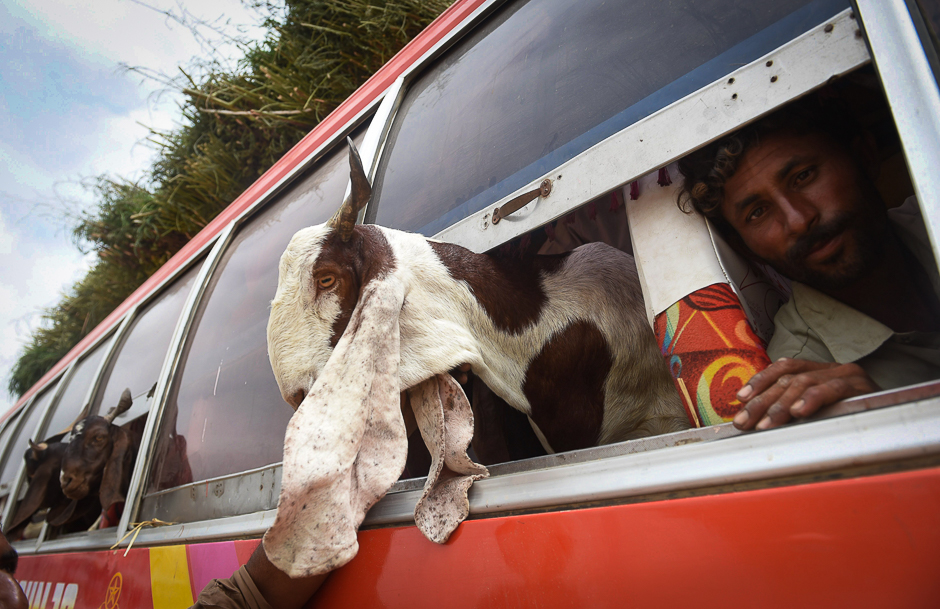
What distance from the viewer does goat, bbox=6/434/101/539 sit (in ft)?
11.6

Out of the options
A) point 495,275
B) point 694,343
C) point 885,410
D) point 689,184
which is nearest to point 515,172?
point 495,275

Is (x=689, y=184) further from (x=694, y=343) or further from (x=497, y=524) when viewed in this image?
(x=497, y=524)

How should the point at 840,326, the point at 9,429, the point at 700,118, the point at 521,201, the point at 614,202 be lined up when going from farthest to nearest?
the point at 9,429, the point at 614,202, the point at 521,201, the point at 840,326, the point at 700,118

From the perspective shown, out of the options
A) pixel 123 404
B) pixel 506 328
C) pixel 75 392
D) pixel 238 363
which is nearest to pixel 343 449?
pixel 506 328

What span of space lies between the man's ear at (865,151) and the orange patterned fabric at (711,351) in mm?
592

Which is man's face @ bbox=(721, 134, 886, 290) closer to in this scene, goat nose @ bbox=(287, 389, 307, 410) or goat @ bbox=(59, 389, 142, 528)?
goat nose @ bbox=(287, 389, 307, 410)

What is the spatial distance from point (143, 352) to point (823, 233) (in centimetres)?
376

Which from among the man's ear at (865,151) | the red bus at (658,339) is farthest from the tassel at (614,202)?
the man's ear at (865,151)

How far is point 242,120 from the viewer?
5.55 metres

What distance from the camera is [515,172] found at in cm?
146

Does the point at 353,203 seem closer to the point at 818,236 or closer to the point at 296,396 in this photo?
the point at 296,396

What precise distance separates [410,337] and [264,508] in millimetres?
826

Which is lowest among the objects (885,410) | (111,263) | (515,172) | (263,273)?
(885,410)

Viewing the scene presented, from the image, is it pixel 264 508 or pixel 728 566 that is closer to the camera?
pixel 728 566
